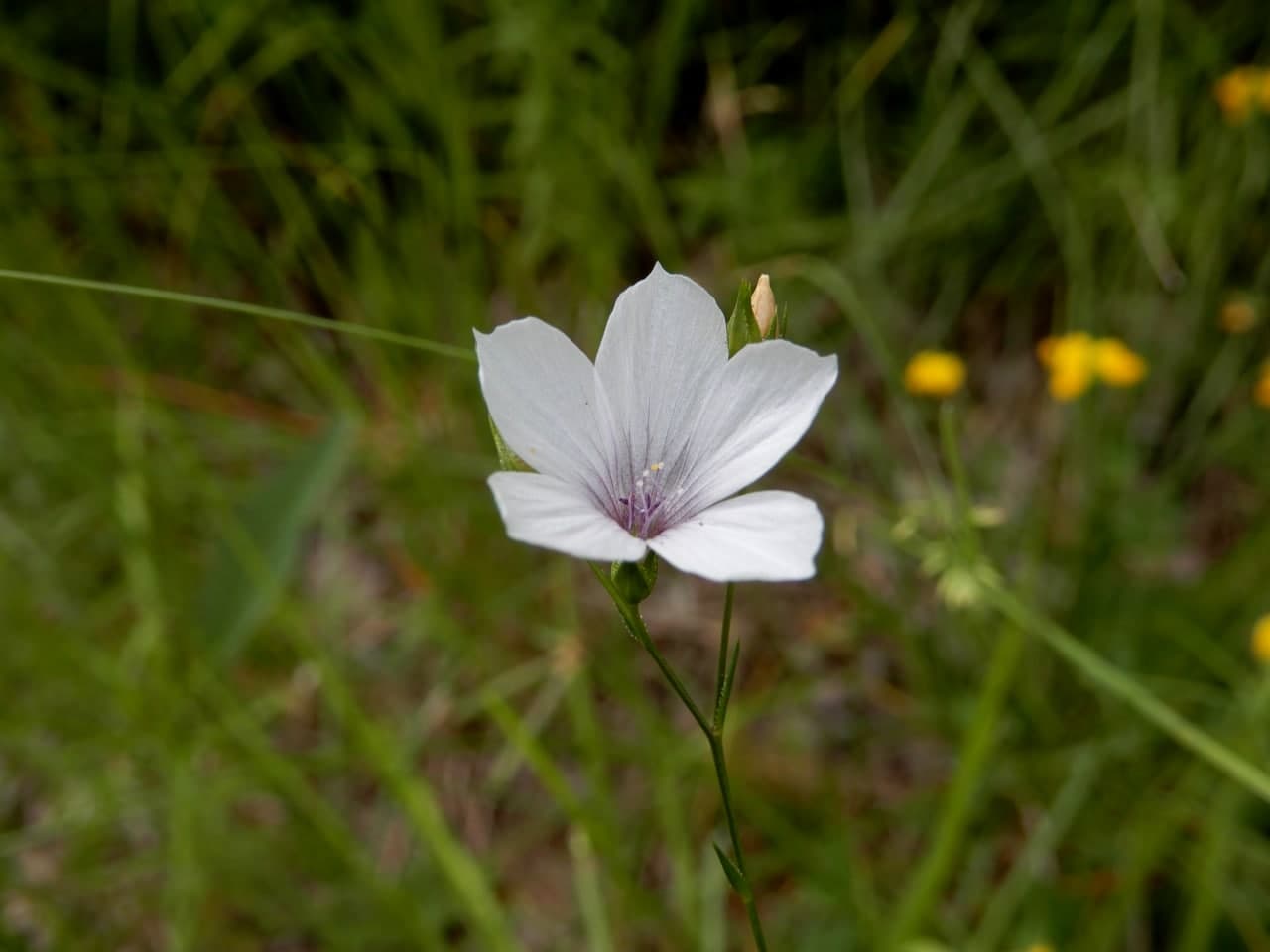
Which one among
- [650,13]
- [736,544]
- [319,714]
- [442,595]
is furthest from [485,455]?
[736,544]

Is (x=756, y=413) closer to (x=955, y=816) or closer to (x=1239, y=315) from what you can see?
(x=955, y=816)

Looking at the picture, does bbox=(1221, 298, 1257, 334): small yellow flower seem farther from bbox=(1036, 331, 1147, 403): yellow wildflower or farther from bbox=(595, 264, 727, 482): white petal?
bbox=(595, 264, 727, 482): white petal

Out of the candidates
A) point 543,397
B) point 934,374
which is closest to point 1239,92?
point 934,374

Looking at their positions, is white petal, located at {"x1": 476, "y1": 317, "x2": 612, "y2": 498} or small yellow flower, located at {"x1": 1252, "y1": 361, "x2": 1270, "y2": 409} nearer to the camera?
white petal, located at {"x1": 476, "y1": 317, "x2": 612, "y2": 498}

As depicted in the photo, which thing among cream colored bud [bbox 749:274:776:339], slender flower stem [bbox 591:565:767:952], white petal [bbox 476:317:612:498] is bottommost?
slender flower stem [bbox 591:565:767:952]

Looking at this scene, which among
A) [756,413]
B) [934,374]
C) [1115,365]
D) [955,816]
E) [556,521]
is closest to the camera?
[556,521]

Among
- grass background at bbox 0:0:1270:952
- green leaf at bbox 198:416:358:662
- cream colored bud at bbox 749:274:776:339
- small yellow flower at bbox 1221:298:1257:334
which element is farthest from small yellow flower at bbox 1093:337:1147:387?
green leaf at bbox 198:416:358:662

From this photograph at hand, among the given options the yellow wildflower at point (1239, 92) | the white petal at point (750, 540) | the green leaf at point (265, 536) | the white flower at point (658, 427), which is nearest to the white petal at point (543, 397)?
the white flower at point (658, 427)
